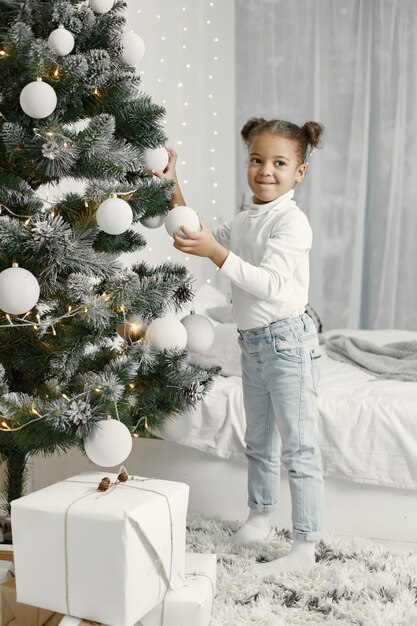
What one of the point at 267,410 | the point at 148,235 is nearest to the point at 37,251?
the point at 267,410

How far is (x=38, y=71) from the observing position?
1369mm

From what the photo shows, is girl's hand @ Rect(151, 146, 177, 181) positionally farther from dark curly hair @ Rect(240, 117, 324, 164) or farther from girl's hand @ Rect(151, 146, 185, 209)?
dark curly hair @ Rect(240, 117, 324, 164)

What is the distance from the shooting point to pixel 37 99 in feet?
4.38

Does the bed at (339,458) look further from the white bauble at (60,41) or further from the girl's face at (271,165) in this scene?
the white bauble at (60,41)

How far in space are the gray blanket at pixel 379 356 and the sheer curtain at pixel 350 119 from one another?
1507 millimetres

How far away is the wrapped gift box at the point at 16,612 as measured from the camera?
55.0 inches

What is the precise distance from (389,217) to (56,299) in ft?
10.3

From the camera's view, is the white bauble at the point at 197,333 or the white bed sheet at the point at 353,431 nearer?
the white bauble at the point at 197,333

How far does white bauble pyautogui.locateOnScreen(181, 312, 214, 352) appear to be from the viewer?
5.32ft

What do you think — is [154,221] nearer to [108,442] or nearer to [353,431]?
[108,442]

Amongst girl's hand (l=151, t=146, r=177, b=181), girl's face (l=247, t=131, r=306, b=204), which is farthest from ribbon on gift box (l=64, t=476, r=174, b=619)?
girl's face (l=247, t=131, r=306, b=204)

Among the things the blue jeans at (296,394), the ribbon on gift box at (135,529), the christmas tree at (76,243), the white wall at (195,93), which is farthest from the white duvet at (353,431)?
the white wall at (195,93)

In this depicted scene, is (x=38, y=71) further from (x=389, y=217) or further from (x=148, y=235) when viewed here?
(x=389, y=217)

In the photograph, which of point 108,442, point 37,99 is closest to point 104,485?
point 108,442
